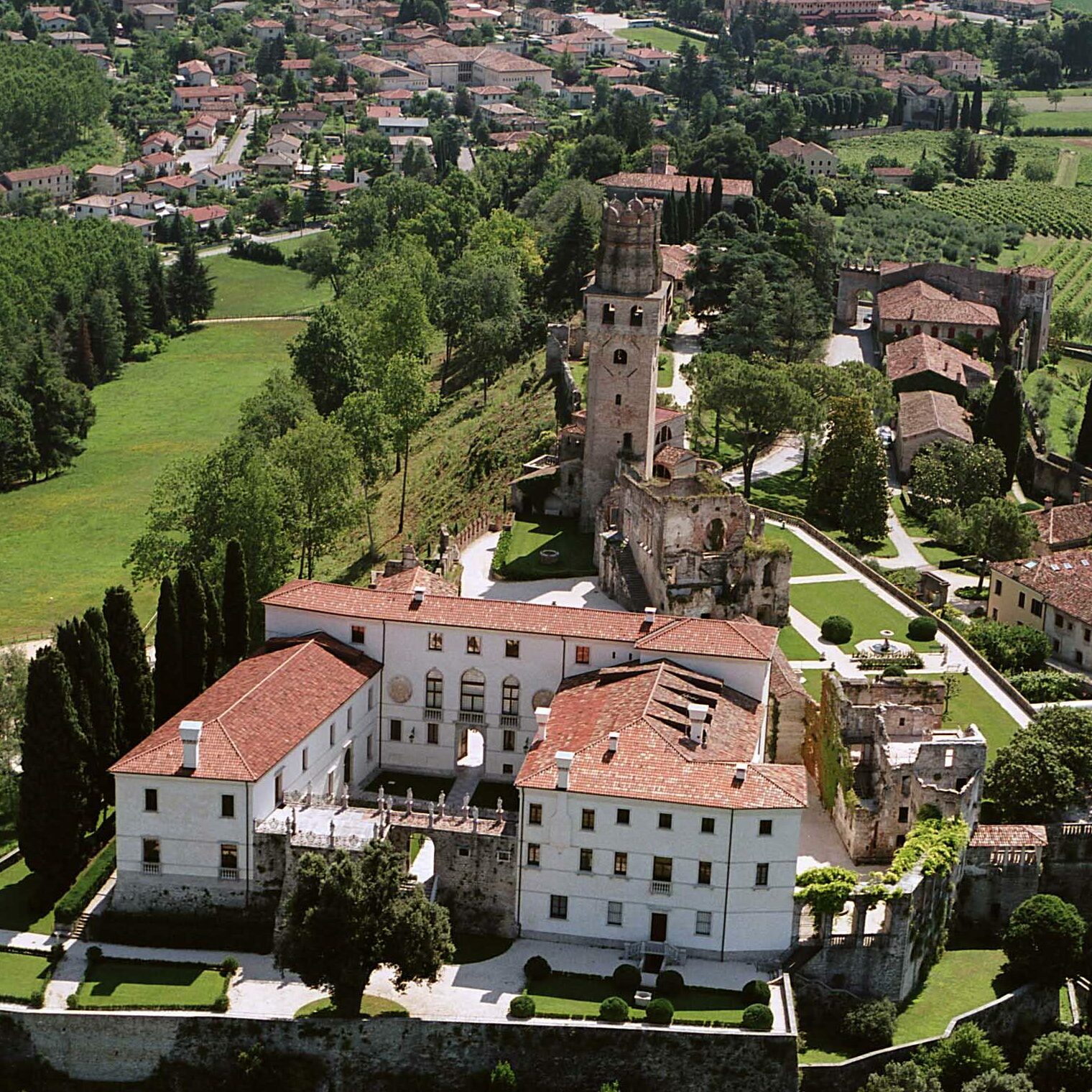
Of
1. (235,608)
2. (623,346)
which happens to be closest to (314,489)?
(623,346)

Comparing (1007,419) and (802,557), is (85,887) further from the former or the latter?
(1007,419)

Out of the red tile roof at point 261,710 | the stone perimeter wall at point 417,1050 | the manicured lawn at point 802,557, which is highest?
the red tile roof at point 261,710

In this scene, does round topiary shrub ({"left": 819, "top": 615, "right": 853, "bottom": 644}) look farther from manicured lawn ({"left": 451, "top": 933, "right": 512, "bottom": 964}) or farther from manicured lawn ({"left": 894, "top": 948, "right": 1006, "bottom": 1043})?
manicured lawn ({"left": 451, "top": 933, "right": 512, "bottom": 964})

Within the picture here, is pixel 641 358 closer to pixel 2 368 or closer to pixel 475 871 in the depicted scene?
pixel 475 871

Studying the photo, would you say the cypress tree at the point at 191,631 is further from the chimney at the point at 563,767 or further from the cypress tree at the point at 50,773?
the chimney at the point at 563,767

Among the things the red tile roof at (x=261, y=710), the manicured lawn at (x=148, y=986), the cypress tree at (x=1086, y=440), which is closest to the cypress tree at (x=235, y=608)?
the red tile roof at (x=261, y=710)

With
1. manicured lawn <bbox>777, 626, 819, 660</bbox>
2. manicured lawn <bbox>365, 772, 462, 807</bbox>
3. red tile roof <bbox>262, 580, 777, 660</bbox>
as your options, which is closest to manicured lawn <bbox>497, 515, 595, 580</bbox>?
manicured lawn <bbox>777, 626, 819, 660</bbox>
